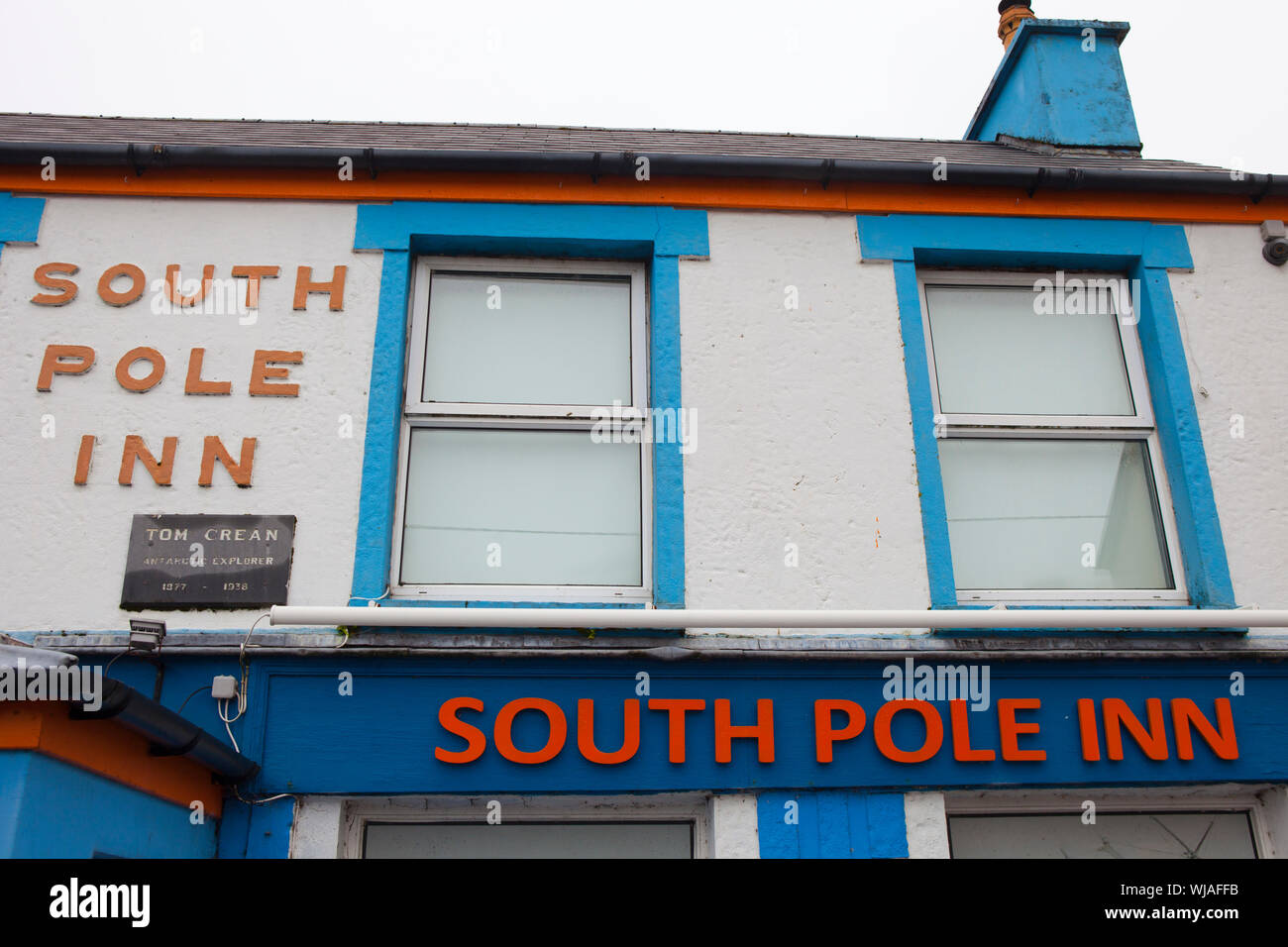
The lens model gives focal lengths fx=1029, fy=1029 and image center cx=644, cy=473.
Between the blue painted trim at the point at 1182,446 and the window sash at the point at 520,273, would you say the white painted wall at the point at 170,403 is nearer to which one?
the window sash at the point at 520,273

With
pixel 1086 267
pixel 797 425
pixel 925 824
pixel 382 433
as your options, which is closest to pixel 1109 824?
pixel 925 824

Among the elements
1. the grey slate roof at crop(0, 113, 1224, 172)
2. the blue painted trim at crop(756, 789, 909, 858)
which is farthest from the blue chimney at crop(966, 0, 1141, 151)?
the blue painted trim at crop(756, 789, 909, 858)

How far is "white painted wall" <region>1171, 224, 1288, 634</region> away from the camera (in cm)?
465

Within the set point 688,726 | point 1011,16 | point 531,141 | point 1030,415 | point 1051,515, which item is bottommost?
point 688,726

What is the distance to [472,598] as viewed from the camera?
443 centimetres

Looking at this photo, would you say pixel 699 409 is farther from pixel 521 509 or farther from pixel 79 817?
pixel 79 817

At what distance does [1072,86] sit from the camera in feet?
21.9

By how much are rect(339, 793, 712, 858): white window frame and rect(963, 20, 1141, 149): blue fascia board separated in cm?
486

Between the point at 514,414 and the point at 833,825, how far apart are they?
2273mm

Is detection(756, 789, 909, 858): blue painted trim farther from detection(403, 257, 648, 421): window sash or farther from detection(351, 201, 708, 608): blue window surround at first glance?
detection(403, 257, 648, 421): window sash

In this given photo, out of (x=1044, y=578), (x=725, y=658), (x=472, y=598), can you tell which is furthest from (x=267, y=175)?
(x=1044, y=578)

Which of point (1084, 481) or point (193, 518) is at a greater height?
point (1084, 481)
